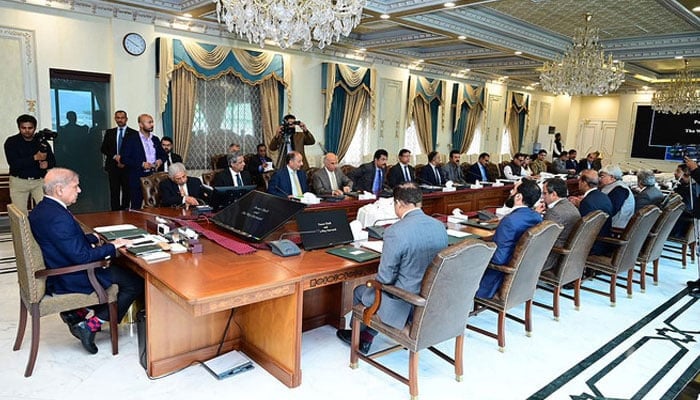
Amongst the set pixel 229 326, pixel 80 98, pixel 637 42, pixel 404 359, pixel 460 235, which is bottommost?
pixel 404 359

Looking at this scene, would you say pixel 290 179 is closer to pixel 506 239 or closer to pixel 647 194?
pixel 506 239


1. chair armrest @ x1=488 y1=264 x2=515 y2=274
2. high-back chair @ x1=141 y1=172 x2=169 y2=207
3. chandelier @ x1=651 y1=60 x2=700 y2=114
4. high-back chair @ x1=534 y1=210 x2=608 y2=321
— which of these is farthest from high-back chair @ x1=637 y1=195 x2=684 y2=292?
chandelier @ x1=651 y1=60 x2=700 y2=114

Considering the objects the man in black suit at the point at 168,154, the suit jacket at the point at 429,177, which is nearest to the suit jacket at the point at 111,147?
the man in black suit at the point at 168,154

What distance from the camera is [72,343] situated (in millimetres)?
3107

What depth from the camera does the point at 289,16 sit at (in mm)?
3328

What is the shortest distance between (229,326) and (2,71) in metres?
4.82

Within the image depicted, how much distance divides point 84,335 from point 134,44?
465cm

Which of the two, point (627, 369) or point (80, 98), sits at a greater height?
point (80, 98)

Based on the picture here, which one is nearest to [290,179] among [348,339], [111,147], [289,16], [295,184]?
[295,184]

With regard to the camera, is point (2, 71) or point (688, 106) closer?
point (2, 71)

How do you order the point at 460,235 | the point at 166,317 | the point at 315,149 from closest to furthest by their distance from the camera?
the point at 166,317
the point at 460,235
the point at 315,149

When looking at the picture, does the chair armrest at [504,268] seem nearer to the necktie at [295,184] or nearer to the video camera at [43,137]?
the necktie at [295,184]

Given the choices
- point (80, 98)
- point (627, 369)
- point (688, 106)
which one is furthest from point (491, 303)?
point (688, 106)

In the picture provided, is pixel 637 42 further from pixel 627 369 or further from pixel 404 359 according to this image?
pixel 404 359
